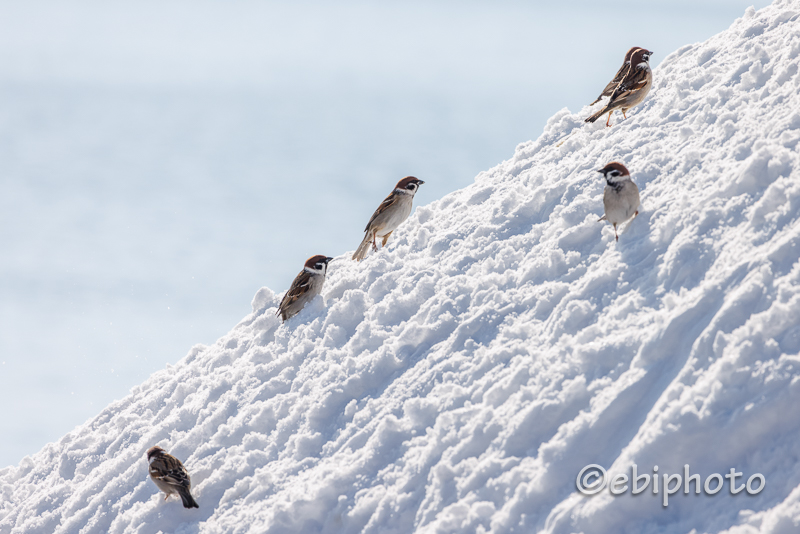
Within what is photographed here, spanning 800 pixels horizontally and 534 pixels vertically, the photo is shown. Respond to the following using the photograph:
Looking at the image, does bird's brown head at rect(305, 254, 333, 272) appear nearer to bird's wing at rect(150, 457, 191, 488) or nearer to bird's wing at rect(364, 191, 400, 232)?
bird's wing at rect(364, 191, 400, 232)

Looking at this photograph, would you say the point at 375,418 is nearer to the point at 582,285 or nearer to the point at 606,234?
the point at 582,285

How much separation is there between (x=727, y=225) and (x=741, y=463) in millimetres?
1956

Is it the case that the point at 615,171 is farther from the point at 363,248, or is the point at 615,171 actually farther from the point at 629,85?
the point at 363,248

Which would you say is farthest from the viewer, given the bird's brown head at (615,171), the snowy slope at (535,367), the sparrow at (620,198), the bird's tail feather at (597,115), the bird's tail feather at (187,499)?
the bird's tail feather at (597,115)

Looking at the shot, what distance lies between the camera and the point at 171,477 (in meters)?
5.49

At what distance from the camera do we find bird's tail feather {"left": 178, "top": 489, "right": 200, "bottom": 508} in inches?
212

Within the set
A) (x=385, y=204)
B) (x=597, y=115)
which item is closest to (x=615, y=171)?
(x=597, y=115)

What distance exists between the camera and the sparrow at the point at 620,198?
16.9 ft

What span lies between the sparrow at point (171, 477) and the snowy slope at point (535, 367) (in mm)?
132

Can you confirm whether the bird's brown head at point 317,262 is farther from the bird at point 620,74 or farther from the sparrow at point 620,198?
the bird at point 620,74

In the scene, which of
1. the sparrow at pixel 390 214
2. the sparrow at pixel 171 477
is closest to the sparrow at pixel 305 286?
the sparrow at pixel 390 214

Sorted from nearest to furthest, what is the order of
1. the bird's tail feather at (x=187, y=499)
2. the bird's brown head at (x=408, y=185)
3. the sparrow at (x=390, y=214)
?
1. the bird's tail feather at (x=187, y=499)
2. the sparrow at (x=390, y=214)
3. the bird's brown head at (x=408, y=185)

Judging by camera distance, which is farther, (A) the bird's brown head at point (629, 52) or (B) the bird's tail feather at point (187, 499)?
(A) the bird's brown head at point (629, 52)

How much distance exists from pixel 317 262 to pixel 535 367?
379 centimetres
